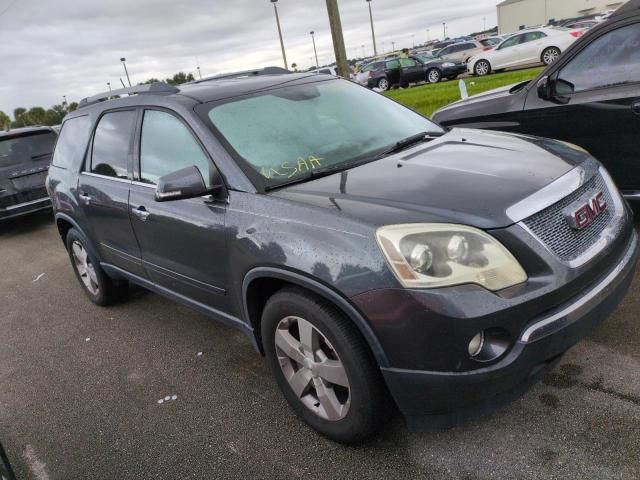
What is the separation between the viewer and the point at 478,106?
16.7 ft

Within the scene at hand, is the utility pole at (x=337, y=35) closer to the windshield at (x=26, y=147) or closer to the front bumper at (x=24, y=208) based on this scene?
the windshield at (x=26, y=147)

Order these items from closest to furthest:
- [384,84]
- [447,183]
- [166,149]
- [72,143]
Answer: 1. [447,183]
2. [166,149]
3. [72,143]
4. [384,84]

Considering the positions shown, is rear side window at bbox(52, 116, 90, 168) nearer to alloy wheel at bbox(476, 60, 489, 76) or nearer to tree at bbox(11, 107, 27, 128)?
alloy wheel at bbox(476, 60, 489, 76)

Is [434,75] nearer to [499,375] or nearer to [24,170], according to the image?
[24,170]

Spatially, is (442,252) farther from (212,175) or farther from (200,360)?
(200,360)

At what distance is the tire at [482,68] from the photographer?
21250 millimetres

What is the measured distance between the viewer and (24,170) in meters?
8.74

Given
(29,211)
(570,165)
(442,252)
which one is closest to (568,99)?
(570,165)

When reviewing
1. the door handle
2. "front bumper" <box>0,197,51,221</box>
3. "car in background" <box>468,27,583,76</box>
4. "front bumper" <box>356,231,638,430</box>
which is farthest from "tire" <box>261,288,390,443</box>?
"car in background" <box>468,27,583,76</box>

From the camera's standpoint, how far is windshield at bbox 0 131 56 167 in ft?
29.2

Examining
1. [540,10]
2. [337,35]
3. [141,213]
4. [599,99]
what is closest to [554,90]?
[599,99]

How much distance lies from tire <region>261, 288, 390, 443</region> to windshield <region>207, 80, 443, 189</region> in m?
0.69

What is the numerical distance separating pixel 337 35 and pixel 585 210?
11.4m

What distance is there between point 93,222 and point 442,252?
3106 millimetres
